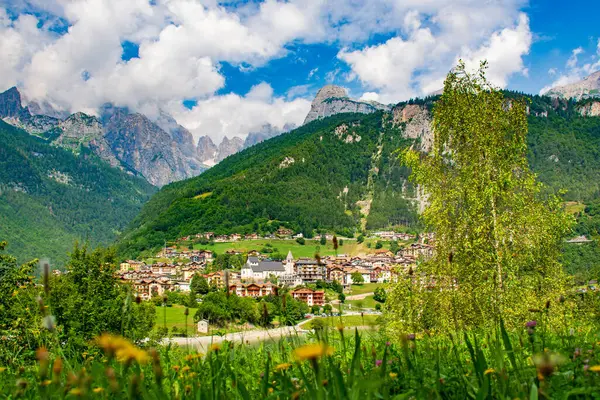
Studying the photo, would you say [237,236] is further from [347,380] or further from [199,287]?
[347,380]

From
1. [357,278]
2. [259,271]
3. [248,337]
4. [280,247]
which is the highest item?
[280,247]

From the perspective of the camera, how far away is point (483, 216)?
41.0ft

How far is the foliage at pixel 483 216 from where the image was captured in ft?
38.8

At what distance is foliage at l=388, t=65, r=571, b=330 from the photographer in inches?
465

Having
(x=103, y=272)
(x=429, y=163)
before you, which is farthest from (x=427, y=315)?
(x=103, y=272)

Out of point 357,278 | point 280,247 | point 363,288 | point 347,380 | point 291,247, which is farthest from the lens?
point 291,247

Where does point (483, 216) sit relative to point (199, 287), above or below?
above

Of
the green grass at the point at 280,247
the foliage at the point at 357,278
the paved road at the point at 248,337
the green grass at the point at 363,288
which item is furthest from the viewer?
the green grass at the point at 280,247

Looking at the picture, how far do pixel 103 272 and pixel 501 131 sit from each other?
1851 centimetres

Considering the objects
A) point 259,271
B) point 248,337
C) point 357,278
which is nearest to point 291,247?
point 259,271

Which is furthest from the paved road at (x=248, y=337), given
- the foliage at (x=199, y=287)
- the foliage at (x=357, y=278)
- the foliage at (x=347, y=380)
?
the foliage at (x=357, y=278)

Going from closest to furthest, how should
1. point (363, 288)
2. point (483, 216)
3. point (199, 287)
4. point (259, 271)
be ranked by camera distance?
point (483, 216) < point (199, 287) < point (363, 288) < point (259, 271)

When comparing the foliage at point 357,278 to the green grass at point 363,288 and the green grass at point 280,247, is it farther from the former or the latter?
the green grass at point 280,247

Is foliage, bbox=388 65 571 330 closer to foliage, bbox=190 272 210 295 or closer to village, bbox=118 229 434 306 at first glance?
foliage, bbox=190 272 210 295
